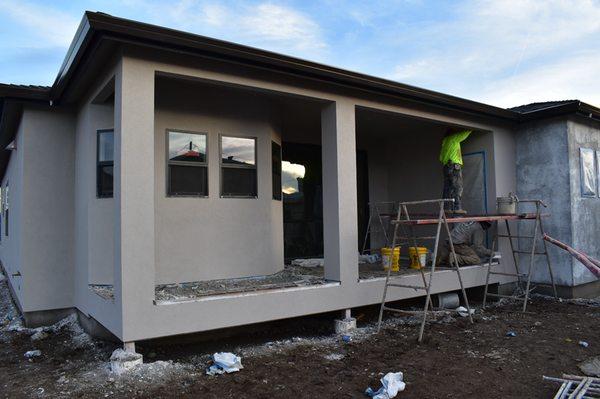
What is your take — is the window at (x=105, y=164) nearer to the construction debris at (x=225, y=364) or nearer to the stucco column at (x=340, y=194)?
the construction debris at (x=225, y=364)

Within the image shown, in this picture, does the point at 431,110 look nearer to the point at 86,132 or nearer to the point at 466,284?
the point at 466,284

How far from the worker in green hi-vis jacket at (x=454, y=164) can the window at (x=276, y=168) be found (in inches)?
124

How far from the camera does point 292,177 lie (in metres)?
8.66

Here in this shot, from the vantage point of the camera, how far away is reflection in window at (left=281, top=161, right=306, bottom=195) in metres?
8.51

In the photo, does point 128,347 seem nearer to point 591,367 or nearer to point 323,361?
point 323,361

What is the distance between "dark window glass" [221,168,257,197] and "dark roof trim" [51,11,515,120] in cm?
174

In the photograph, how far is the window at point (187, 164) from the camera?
5680 mm

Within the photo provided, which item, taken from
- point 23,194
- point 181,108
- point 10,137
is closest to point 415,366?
point 181,108

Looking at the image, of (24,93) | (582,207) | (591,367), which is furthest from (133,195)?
(582,207)

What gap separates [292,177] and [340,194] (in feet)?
10.4

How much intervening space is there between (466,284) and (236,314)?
14.0ft

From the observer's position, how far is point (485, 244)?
819cm

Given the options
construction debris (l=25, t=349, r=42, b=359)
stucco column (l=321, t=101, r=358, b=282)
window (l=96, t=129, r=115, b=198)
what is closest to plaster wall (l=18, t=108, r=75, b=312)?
window (l=96, t=129, r=115, b=198)

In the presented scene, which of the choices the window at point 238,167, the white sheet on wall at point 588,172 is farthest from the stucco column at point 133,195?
the white sheet on wall at point 588,172
